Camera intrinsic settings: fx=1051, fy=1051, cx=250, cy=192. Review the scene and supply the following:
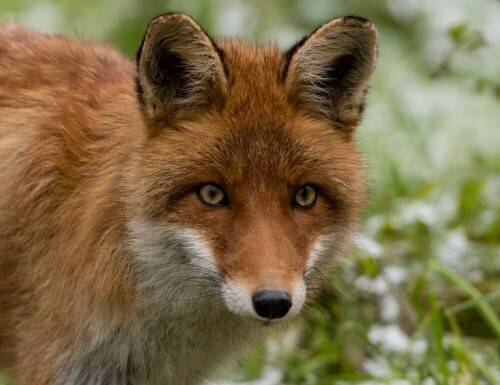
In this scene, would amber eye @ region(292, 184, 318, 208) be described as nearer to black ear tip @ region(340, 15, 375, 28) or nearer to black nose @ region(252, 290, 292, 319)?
black nose @ region(252, 290, 292, 319)

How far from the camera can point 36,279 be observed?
593 centimetres

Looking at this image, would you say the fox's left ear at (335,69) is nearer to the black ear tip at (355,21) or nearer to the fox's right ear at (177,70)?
the black ear tip at (355,21)

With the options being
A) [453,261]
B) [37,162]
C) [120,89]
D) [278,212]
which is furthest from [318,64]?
[453,261]

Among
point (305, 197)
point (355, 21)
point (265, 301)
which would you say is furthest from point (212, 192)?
point (355, 21)

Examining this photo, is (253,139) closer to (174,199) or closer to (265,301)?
(174,199)

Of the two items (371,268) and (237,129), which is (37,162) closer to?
(237,129)

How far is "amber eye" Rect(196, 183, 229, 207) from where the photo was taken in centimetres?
523

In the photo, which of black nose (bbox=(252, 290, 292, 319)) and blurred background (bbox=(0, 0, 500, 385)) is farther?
blurred background (bbox=(0, 0, 500, 385))

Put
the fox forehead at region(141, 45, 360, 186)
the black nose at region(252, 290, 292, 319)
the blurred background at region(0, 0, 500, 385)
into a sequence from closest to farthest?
the black nose at region(252, 290, 292, 319)
the fox forehead at region(141, 45, 360, 186)
the blurred background at region(0, 0, 500, 385)

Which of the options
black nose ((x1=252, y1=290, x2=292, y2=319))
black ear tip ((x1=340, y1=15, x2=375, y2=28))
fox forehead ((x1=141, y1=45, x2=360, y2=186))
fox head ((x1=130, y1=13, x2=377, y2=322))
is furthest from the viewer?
black ear tip ((x1=340, y1=15, x2=375, y2=28))

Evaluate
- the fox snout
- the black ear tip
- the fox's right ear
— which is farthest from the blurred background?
the fox snout

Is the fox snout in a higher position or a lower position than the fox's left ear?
lower

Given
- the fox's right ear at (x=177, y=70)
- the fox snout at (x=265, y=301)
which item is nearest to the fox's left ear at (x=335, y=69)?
the fox's right ear at (x=177, y=70)

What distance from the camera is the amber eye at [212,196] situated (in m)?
5.23
